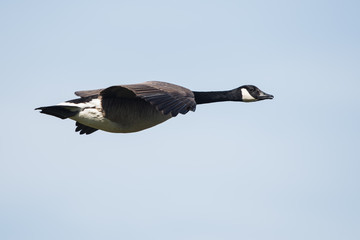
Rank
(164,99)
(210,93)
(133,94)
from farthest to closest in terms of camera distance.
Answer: (210,93) < (133,94) < (164,99)

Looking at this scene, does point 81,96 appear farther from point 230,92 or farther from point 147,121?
point 230,92

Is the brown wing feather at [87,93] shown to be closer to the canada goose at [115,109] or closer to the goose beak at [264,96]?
the canada goose at [115,109]

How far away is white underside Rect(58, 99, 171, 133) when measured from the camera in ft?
43.1

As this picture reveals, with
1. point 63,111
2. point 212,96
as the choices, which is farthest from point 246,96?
point 63,111

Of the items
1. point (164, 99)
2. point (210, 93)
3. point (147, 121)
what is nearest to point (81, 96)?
point (147, 121)

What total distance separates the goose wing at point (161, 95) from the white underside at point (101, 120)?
323mm

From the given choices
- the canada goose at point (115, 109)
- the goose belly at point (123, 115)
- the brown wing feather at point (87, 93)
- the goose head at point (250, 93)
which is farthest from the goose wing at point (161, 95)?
the goose head at point (250, 93)

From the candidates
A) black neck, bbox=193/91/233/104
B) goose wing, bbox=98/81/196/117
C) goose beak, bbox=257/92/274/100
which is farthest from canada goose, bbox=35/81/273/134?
goose beak, bbox=257/92/274/100

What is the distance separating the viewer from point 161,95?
1207 cm

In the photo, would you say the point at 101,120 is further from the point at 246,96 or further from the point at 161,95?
the point at 246,96

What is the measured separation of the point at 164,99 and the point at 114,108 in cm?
159

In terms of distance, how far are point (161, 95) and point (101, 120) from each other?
69.7 inches

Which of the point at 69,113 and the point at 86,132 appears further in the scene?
the point at 86,132

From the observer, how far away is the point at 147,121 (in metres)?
13.2
